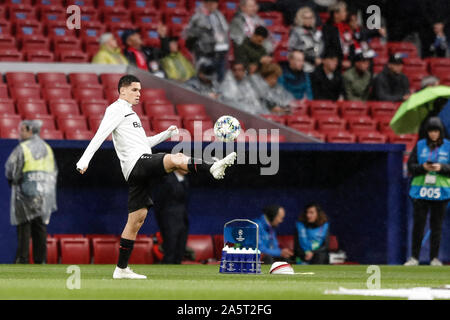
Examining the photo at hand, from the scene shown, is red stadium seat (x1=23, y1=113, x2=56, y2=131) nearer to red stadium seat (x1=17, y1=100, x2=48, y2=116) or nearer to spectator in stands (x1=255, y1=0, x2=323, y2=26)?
red stadium seat (x1=17, y1=100, x2=48, y2=116)

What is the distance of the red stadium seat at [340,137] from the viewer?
17.0 metres

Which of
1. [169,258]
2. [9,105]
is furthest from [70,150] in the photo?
[169,258]

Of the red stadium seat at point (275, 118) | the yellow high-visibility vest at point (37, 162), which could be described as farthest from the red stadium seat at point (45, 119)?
the red stadium seat at point (275, 118)

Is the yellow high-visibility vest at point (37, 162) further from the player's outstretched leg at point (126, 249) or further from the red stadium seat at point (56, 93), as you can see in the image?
the player's outstretched leg at point (126, 249)

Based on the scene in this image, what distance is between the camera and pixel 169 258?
14.7 m

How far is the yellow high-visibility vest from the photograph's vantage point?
14359mm

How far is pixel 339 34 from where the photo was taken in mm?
19594

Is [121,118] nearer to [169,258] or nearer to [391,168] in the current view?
[169,258]

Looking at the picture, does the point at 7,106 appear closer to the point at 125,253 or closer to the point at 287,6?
the point at 125,253

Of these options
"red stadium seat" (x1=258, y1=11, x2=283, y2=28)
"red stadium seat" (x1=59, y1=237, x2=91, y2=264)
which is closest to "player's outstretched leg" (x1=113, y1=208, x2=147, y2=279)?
"red stadium seat" (x1=59, y1=237, x2=91, y2=264)

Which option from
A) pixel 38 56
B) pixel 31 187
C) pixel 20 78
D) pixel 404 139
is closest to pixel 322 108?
pixel 404 139

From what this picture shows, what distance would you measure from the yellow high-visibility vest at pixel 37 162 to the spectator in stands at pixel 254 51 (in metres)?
4.74

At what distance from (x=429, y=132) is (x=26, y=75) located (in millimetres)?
6913

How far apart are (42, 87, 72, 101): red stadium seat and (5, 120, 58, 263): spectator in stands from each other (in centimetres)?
231
